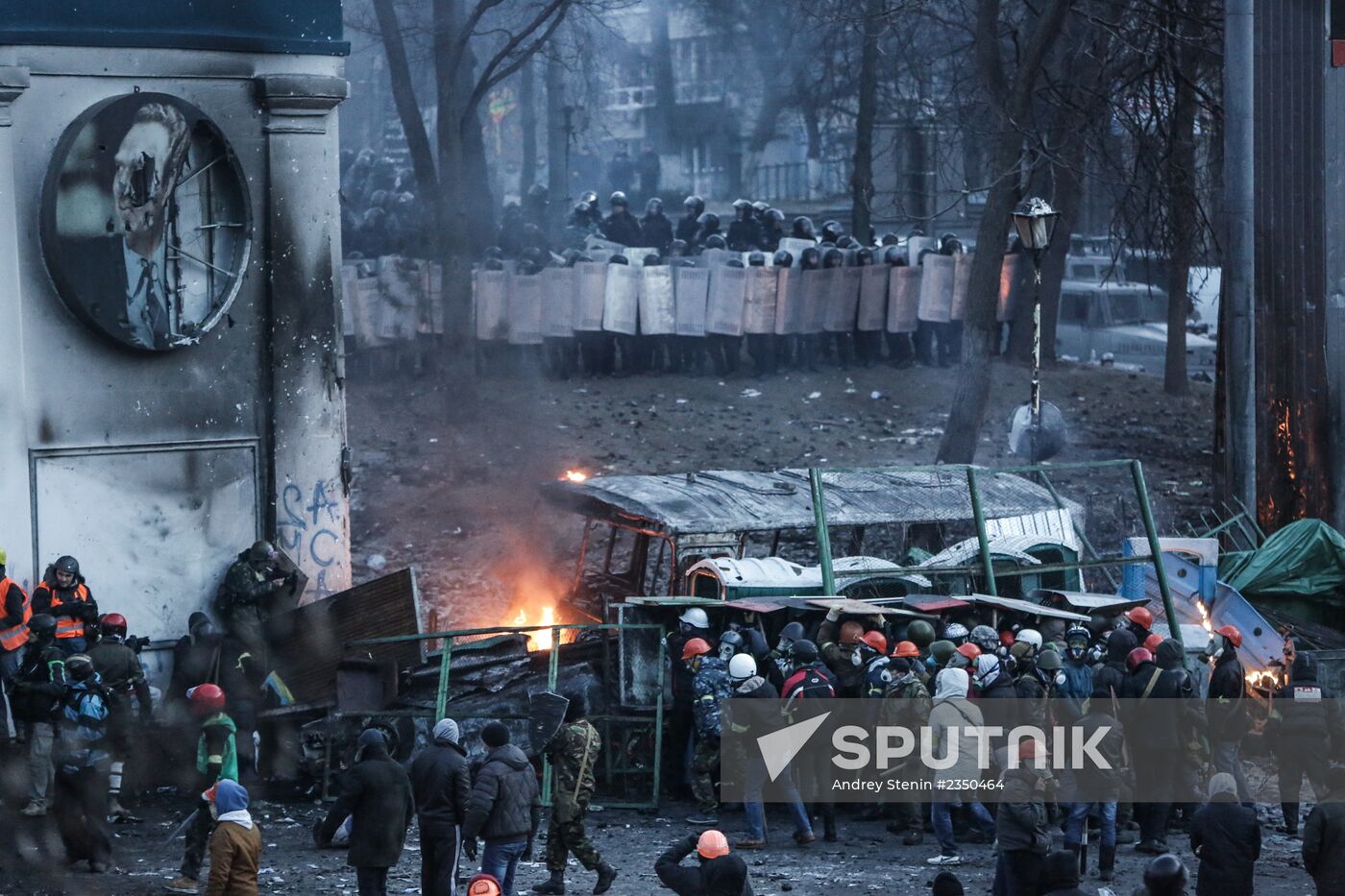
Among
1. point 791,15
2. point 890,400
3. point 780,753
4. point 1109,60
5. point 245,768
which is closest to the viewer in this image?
point 780,753

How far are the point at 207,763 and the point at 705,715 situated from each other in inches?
123

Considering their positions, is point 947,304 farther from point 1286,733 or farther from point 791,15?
point 791,15

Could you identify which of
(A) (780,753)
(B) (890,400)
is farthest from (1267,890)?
(B) (890,400)

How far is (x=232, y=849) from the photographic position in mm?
8484

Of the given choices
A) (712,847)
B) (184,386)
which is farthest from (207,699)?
(184,386)

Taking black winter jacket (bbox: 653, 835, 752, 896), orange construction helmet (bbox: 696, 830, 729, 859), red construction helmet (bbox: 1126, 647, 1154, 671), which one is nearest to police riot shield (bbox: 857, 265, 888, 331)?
red construction helmet (bbox: 1126, 647, 1154, 671)

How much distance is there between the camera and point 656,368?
24969 mm

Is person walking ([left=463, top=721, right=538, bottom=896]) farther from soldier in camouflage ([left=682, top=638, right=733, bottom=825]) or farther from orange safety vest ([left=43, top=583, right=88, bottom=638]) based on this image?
orange safety vest ([left=43, top=583, right=88, bottom=638])

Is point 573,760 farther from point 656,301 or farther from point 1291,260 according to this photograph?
point 656,301

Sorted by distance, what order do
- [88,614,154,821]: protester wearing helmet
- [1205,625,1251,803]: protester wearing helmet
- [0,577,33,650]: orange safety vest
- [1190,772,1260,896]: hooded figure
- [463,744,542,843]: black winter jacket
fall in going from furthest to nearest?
[0,577,33,650]: orange safety vest, [88,614,154,821]: protester wearing helmet, [1205,625,1251,803]: protester wearing helmet, [463,744,542,843]: black winter jacket, [1190,772,1260,896]: hooded figure

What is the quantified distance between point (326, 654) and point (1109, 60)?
11.5 metres

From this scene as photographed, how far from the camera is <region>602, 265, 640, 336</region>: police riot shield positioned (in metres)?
24.4

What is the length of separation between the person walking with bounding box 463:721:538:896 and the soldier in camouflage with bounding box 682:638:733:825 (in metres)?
2.11

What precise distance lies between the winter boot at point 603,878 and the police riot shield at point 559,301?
575 inches
